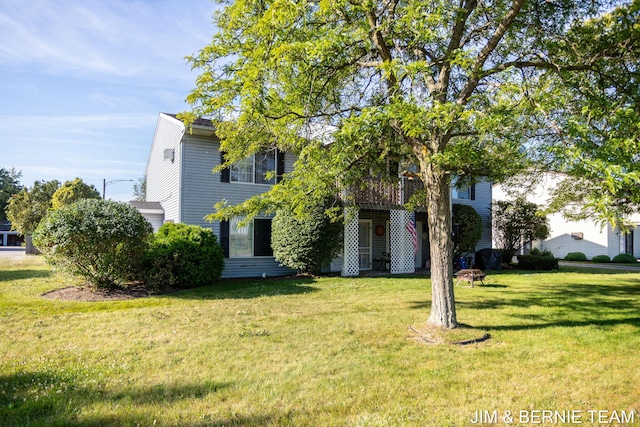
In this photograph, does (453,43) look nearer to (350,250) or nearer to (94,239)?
(94,239)

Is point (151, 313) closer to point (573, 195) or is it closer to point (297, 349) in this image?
point (297, 349)

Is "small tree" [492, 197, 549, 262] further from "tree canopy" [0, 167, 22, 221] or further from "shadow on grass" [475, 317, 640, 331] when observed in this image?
"tree canopy" [0, 167, 22, 221]

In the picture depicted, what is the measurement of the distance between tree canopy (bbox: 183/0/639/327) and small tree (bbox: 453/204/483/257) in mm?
11009

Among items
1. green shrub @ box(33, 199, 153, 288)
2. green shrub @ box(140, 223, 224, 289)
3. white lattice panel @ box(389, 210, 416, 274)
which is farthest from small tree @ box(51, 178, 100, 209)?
white lattice panel @ box(389, 210, 416, 274)

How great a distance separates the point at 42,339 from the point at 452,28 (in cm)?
855

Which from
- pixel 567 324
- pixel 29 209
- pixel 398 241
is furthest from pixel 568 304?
pixel 29 209

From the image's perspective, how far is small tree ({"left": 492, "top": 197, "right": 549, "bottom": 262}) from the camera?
2005 centimetres

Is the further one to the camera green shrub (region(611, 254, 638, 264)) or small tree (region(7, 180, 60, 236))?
small tree (region(7, 180, 60, 236))

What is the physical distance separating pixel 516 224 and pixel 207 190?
49.7ft

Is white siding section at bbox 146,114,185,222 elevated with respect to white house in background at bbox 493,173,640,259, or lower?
elevated

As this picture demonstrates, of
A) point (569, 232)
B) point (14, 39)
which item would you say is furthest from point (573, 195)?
point (569, 232)

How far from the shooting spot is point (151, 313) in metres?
8.30

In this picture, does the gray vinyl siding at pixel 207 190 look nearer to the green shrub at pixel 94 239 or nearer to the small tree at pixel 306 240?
the small tree at pixel 306 240

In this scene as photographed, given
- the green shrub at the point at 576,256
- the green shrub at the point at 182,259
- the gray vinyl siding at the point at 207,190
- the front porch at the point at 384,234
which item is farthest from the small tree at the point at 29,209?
the green shrub at the point at 576,256
